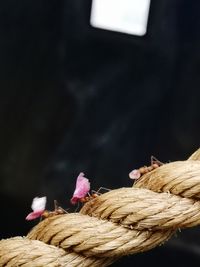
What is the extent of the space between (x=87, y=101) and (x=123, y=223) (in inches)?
27.1

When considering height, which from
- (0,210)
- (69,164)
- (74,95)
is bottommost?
(0,210)

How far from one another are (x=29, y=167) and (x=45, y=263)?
70cm

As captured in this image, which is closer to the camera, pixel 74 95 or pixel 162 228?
pixel 162 228

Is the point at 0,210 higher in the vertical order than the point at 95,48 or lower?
lower

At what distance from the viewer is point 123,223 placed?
328mm

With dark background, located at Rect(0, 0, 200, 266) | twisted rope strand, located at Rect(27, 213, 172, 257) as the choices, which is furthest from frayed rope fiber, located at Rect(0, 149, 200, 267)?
dark background, located at Rect(0, 0, 200, 266)

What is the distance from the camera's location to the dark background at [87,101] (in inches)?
37.9

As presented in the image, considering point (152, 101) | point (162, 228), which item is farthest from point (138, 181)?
point (152, 101)

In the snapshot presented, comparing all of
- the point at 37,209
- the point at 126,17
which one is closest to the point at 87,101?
the point at 126,17

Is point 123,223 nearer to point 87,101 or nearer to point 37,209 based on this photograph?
point 37,209

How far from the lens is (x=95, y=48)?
0.97m

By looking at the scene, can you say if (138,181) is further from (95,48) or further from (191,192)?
(95,48)

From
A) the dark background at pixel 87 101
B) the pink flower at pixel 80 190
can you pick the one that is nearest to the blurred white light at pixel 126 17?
the dark background at pixel 87 101

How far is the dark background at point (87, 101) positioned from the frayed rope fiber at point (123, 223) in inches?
25.7
